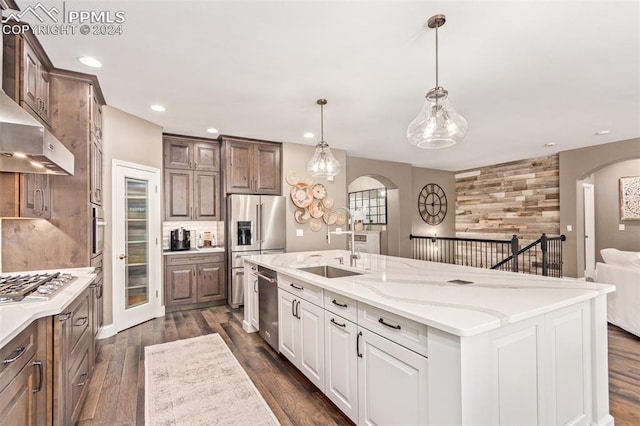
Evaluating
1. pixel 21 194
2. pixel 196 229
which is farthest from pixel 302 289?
pixel 196 229

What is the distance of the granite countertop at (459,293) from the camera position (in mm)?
1339

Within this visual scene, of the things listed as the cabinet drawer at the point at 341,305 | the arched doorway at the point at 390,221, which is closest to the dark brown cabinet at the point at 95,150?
the cabinet drawer at the point at 341,305

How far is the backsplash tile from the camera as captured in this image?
4969mm

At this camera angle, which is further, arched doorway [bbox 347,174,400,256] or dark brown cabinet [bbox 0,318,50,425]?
arched doorway [bbox 347,174,400,256]

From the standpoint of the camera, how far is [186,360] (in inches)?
115

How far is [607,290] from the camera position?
183 centimetres

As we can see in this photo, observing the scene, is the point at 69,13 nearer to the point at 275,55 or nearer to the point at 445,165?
the point at 275,55

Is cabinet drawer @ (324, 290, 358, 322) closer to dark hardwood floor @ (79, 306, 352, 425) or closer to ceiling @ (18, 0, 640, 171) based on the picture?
dark hardwood floor @ (79, 306, 352, 425)

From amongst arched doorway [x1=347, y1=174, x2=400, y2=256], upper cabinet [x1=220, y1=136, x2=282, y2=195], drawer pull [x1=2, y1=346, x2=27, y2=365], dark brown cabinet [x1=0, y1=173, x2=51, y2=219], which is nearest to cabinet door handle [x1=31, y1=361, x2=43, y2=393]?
drawer pull [x1=2, y1=346, x2=27, y2=365]

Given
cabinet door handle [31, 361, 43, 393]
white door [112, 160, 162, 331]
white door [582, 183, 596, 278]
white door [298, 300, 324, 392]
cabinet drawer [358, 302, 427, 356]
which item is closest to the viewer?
cabinet drawer [358, 302, 427, 356]

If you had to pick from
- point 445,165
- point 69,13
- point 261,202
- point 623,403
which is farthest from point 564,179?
point 69,13

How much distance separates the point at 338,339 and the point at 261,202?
3295mm

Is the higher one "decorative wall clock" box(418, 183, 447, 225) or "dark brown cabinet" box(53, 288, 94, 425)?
"decorative wall clock" box(418, 183, 447, 225)

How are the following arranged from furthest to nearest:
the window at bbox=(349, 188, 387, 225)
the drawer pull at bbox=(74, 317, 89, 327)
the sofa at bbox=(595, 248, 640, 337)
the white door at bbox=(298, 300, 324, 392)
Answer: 1. the window at bbox=(349, 188, 387, 225)
2. the sofa at bbox=(595, 248, 640, 337)
3. the white door at bbox=(298, 300, 324, 392)
4. the drawer pull at bbox=(74, 317, 89, 327)
